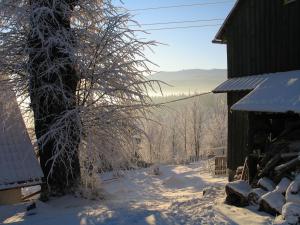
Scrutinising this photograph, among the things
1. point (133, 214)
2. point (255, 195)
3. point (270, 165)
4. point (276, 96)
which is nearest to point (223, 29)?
point (276, 96)

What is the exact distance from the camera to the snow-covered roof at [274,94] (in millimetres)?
9258

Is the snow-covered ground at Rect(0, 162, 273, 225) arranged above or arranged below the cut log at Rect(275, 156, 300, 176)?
below

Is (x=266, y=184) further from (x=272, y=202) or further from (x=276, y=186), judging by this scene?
(x=272, y=202)

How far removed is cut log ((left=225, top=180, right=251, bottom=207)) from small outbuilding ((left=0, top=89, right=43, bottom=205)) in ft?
17.8

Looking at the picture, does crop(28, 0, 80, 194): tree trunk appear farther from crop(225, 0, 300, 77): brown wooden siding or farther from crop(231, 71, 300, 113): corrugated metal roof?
crop(225, 0, 300, 77): brown wooden siding

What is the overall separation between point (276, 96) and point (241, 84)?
3797mm

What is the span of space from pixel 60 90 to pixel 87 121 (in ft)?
4.07

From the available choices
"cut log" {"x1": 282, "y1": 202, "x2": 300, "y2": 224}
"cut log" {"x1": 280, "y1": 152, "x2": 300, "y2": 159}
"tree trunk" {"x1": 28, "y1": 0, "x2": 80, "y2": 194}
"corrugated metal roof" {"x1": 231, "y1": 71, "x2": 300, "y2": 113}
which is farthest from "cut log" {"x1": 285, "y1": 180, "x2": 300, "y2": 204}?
"tree trunk" {"x1": 28, "y1": 0, "x2": 80, "y2": 194}

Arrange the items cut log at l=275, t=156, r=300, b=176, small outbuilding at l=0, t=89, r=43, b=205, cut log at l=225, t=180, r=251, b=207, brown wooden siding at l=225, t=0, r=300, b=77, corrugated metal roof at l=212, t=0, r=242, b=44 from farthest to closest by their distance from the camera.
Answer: corrugated metal roof at l=212, t=0, r=242, b=44
brown wooden siding at l=225, t=0, r=300, b=77
small outbuilding at l=0, t=89, r=43, b=205
cut log at l=225, t=180, r=251, b=207
cut log at l=275, t=156, r=300, b=176

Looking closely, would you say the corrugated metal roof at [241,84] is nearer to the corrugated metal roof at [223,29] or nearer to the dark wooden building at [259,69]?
the dark wooden building at [259,69]

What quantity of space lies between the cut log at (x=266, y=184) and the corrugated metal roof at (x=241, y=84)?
13.6 ft

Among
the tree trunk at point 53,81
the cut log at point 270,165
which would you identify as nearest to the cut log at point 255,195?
the cut log at point 270,165

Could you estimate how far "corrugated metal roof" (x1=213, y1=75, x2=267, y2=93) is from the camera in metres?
13.1

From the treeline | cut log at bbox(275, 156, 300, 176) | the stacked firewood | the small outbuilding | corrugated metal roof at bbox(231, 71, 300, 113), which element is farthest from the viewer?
the treeline
